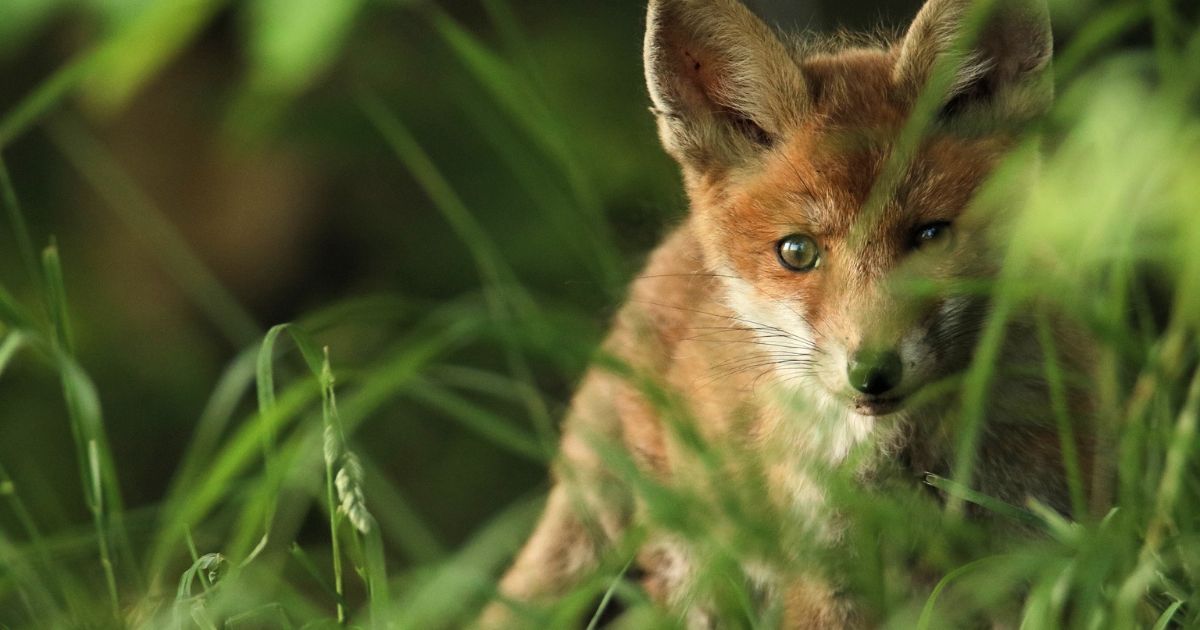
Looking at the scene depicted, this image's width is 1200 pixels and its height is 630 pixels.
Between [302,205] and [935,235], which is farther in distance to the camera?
[302,205]

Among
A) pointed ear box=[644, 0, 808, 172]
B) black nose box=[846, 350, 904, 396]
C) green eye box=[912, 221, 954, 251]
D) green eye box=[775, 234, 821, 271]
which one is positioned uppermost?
pointed ear box=[644, 0, 808, 172]

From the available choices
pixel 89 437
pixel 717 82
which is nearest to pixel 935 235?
pixel 717 82

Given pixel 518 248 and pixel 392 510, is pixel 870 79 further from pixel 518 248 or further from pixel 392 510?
pixel 518 248

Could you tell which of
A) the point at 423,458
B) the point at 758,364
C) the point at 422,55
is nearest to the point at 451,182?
the point at 422,55

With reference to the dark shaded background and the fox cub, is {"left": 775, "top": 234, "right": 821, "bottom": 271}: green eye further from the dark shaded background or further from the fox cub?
the dark shaded background

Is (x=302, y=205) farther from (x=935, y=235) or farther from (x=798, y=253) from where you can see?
(x=935, y=235)

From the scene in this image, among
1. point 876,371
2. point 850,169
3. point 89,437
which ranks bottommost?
point 876,371

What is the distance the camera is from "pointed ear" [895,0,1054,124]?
2547 millimetres

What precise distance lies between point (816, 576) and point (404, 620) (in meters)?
0.67

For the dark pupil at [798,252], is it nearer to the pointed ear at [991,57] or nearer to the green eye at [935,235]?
the green eye at [935,235]

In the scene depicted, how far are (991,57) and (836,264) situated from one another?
49cm

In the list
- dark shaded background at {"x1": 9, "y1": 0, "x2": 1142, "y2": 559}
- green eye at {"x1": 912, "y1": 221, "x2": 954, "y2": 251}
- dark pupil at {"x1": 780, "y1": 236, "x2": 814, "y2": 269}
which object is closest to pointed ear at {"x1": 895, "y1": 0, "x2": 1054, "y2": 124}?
green eye at {"x1": 912, "y1": 221, "x2": 954, "y2": 251}

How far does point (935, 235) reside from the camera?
8.39 ft

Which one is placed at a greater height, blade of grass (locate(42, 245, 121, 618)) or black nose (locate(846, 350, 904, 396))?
blade of grass (locate(42, 245, 121, 618))
